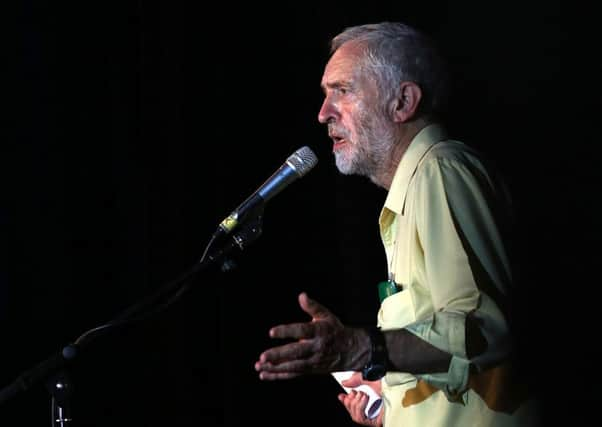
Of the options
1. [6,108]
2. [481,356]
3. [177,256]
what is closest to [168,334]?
[177,256]

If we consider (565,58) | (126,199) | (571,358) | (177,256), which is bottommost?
(571,358)

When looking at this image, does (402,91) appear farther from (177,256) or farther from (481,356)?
(177,256)

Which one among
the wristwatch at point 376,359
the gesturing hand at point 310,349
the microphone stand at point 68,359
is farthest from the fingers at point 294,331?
the microphone stand at point 68,359

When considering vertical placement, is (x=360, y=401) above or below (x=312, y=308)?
below

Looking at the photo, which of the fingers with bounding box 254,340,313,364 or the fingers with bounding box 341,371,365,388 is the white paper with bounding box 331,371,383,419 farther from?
the fingers with bounding box 254,340,313,364

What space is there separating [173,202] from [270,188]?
1.19 metres

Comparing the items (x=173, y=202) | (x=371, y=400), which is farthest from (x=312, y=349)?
(x=173, y=202)

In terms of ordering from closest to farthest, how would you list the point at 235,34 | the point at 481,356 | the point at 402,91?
the point at 481,356, the point at 402,91, the point at 235,34

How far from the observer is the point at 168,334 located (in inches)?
111

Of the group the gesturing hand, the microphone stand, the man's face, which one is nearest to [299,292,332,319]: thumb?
the gesturing hand

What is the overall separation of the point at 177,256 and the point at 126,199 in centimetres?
30

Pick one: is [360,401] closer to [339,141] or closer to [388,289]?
[388,289]

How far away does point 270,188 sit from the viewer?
5.79 feet

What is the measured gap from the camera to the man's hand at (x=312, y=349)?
4.16ft
